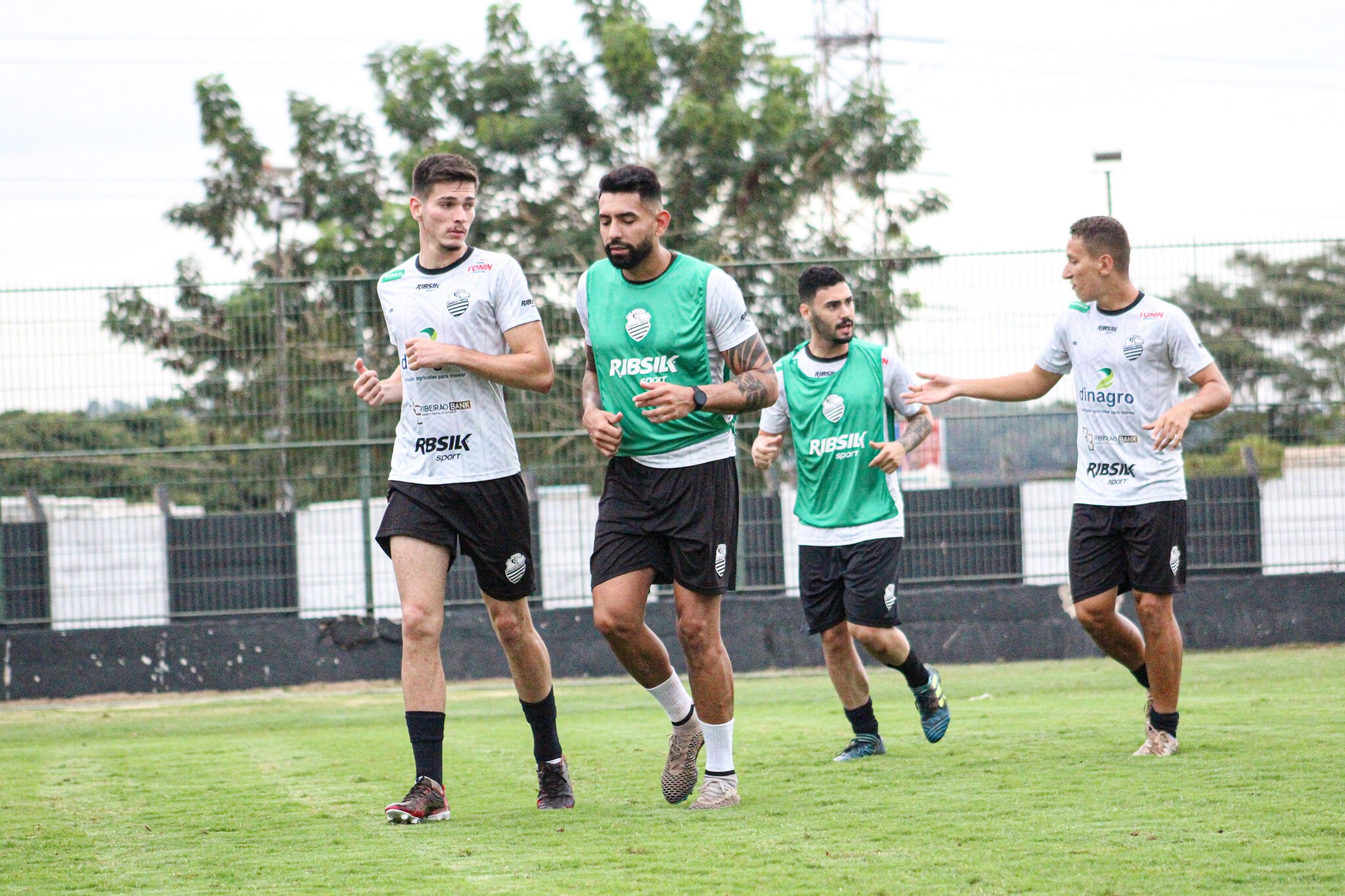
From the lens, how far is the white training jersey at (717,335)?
17.1ft

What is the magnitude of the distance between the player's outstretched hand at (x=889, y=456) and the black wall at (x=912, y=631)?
5630mm

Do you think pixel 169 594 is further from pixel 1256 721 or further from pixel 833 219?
pixel 833 219

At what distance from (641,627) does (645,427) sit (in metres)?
0.70

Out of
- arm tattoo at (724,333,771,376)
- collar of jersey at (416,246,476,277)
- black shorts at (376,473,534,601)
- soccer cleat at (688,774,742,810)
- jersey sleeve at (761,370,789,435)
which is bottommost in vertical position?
soccer cleat at (688,774,742,810)

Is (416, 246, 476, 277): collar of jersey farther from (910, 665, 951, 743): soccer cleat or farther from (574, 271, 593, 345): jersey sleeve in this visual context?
(910, 665, 951, 743): soccer cleat

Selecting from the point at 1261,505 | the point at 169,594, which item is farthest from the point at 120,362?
the point at 1261,505

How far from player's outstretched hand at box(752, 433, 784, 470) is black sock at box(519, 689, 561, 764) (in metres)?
1.67

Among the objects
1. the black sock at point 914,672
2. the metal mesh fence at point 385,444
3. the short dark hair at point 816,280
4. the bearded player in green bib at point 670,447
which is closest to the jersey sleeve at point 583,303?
the bearded player in green bib at point 670,447

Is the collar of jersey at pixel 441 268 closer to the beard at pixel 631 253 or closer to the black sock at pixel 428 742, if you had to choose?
the beard at pixel 631 253

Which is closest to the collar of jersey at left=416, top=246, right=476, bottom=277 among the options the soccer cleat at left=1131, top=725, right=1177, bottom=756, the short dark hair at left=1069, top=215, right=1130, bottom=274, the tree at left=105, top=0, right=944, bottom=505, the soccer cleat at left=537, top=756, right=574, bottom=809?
the soccer cleat at left=537, top=756, right=574, bottom=809

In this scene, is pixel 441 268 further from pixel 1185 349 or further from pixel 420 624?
pixel 1185 349

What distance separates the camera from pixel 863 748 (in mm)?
6500

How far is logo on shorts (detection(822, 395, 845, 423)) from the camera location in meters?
6.83

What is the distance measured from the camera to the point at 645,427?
5258 mm
